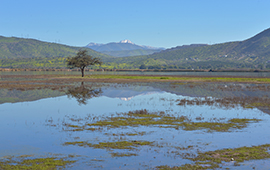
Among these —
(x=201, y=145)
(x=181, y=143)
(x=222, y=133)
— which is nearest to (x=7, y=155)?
(x=181, y=143)

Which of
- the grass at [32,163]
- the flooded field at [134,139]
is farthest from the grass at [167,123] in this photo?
the grass at [32,163]

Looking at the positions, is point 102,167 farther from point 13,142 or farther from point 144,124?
point 144,124

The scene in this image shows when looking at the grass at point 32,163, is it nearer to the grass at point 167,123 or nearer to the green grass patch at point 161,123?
the green grass patch at point 161,123

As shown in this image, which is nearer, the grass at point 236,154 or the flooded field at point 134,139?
the flooded field at point 134,139

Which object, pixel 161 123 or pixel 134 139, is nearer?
pixel 134 139

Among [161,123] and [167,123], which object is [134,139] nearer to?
[161,123]

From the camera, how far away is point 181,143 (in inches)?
747

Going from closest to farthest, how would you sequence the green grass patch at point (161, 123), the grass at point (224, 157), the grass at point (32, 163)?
the grass at point (32, 163)
the grass at point (224, 157)
the green grass patch at point (161, 123)

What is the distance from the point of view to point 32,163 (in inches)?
584

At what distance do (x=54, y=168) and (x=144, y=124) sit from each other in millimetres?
12222

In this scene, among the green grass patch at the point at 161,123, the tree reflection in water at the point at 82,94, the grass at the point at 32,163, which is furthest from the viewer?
the tree reflection in water at the point at 82,94

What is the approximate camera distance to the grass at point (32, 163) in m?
14.1

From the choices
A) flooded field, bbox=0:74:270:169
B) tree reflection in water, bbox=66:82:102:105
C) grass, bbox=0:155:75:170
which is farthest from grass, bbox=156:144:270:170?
tree reflection in water, bbox=66:82:102:105

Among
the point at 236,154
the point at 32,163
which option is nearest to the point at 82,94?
the point at 32,163
